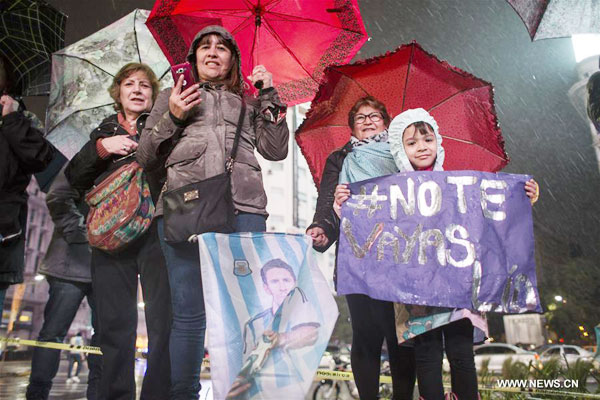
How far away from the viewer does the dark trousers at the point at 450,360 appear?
8.08ft

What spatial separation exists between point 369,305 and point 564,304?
27.5 meters

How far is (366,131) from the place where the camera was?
11.4 ft

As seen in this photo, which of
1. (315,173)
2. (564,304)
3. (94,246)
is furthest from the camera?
(564,304)

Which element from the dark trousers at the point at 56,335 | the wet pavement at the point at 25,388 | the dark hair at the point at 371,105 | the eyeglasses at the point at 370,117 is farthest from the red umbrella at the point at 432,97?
the wet pavement at the point at 25,388

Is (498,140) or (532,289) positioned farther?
(498,140)

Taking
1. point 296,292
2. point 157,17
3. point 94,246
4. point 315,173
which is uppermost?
point 157,17

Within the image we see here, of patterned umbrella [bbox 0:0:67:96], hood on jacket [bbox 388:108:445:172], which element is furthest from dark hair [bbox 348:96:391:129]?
patterned umbrella [bbox 0:0:67:96]

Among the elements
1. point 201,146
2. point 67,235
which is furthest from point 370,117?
point 67,235

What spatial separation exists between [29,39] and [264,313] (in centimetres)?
321

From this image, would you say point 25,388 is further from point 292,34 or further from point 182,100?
point 292,34

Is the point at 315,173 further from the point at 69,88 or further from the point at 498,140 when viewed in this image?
the point at 69,88

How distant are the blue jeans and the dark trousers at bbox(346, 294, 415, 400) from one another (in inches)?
36.8

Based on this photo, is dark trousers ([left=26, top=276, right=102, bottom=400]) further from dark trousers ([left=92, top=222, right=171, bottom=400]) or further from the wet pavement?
dark trousers ([left=92, top=222, right=171, bottom=400])

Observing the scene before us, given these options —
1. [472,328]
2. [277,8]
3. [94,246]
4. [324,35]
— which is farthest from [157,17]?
[472,328]
